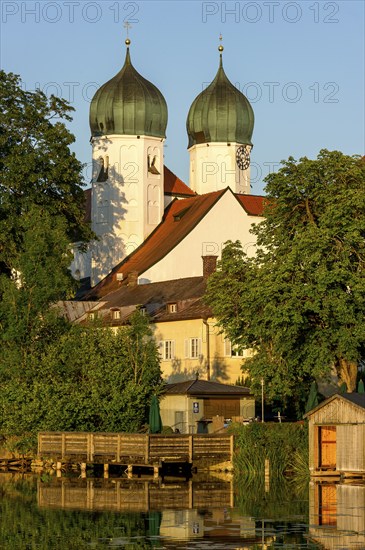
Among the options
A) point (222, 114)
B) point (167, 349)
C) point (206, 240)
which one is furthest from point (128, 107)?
point (167, 349)

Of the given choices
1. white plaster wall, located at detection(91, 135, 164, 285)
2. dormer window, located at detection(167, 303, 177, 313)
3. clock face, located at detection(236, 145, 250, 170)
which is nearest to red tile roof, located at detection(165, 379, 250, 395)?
dormer window, located at detection(167, 303, 177, 313)

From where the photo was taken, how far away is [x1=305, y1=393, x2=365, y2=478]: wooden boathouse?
46031 mm

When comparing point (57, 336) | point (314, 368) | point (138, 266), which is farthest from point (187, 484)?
point (138, 266)

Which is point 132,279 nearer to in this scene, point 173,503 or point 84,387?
point 84,387

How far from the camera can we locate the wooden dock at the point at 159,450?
51250mm

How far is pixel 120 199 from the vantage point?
319 ft

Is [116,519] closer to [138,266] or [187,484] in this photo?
[187,484]

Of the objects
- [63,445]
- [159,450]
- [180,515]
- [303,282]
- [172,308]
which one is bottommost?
[180,515]

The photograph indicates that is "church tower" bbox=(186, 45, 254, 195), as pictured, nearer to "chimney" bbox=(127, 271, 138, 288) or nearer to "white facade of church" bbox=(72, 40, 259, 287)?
"white facade of church" bbox=(72, 40, 259, 287)

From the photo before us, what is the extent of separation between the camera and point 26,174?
73062 mm

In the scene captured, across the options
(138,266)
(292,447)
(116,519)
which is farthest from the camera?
(138,266)

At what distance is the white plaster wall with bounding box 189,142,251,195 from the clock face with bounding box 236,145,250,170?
28cm

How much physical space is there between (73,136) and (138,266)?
15740mm

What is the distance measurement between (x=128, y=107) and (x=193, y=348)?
32220mm
